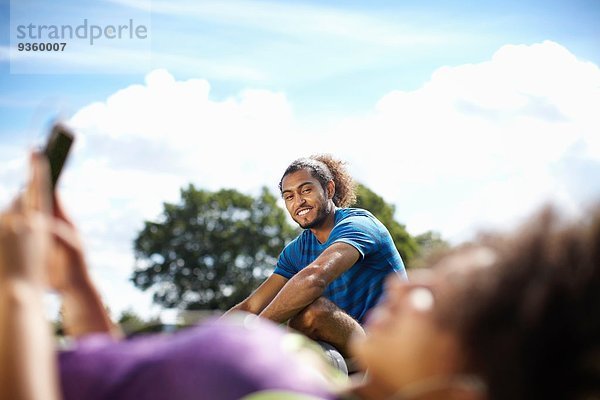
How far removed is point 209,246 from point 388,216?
1470 centimetres

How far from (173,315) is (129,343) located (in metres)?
0.79

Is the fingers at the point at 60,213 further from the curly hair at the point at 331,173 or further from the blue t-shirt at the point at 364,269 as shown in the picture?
the curly hair at the point at 331,173

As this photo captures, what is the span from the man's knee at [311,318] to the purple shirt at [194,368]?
3102 mm

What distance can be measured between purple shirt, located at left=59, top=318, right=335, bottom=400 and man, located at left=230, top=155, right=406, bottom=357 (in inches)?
122

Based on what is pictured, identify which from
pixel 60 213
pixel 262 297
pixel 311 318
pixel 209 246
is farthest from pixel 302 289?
pixel 209 246

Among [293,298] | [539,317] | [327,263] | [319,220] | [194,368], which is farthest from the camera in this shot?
[319,220]

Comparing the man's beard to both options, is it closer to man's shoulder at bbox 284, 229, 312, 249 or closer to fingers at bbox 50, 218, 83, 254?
man's shoulder at bbox 284, 229, 312, 249

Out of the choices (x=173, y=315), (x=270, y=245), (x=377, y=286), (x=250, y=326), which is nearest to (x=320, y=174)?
(x=377, y=286)

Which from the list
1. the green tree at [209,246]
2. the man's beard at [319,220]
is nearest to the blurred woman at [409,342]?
the man's beard at [319,220]

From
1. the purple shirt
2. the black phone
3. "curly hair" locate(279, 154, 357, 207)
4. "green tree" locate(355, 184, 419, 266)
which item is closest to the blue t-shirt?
"curly hair" locate(279, 154, 357, 207)

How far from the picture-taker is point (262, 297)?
6.36 metres

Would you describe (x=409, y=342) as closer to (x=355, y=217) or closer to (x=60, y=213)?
(x=60, y=213)

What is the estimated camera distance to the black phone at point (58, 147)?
7.95 feet

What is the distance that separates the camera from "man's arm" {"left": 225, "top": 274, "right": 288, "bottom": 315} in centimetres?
625
